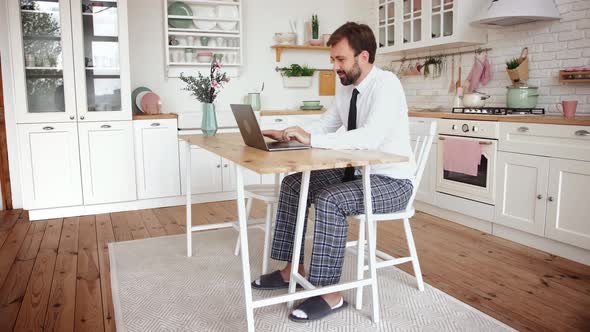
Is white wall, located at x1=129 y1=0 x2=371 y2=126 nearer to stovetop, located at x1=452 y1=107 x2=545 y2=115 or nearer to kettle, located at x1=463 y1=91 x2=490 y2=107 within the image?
kettle, located at x1=463 y1=91 x2=490 y2=107

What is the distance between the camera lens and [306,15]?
5.45 m

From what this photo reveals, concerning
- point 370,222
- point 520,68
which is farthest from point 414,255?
point 520,68

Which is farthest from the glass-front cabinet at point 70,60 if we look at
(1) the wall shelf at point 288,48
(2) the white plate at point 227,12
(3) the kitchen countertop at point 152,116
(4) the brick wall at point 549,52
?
(4) the brick wall at point 549,52

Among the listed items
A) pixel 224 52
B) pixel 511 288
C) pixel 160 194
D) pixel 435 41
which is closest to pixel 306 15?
pixel 224 52

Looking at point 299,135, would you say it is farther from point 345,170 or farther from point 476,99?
point 476,99

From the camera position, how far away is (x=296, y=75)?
17.5 ft

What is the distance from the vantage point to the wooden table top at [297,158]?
1.66 metres

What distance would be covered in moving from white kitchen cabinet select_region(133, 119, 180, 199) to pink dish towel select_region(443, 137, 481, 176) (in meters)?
2.30

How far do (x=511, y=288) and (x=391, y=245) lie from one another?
34.4 inches

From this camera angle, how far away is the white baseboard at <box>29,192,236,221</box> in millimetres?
4047

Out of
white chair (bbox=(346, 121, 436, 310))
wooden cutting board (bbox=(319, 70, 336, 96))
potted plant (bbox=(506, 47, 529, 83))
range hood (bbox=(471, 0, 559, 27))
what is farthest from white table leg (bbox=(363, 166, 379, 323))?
wooden cutting board (bbox=(319, 70, 336, 96))

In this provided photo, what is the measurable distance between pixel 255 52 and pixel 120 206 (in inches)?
83.0

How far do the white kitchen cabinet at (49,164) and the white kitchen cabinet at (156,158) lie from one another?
1.62ft

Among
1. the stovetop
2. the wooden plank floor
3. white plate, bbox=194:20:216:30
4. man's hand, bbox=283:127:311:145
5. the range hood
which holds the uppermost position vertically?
white plate, bbox=194:20:216:30
